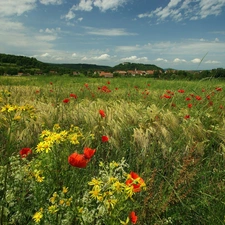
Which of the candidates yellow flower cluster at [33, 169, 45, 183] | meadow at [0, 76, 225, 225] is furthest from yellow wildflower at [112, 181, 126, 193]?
yellow flower cluster at [33, 169, 45, 183]

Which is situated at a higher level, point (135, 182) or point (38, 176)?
point (135, 182)

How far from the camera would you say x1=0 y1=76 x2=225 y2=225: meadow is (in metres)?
1.40

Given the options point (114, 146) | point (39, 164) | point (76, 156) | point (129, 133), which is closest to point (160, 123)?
point (129, 133)

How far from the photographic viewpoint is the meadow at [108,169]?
4.59 ft

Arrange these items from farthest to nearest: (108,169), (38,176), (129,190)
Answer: (108,169) → (38,176) → (129,190)

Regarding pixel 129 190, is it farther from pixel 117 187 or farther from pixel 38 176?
pixel 38 176

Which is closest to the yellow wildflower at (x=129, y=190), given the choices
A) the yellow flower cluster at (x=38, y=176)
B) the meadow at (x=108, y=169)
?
the meadow at (x=108, y=169)

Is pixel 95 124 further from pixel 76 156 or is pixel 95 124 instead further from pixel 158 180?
pixel 76 156

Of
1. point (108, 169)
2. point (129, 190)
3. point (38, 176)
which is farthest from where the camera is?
point (108, 169)

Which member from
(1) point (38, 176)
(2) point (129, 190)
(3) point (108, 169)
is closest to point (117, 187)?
(2) point (129, 190)

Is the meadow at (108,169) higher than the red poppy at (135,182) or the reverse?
the reverse

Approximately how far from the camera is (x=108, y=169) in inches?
87.0

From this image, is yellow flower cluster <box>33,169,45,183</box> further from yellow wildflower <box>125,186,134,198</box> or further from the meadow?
yellow wildflower <box>125,186,134,198</box>

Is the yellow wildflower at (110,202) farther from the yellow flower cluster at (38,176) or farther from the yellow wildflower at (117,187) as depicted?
the yellow flower cluster at (38,176)
